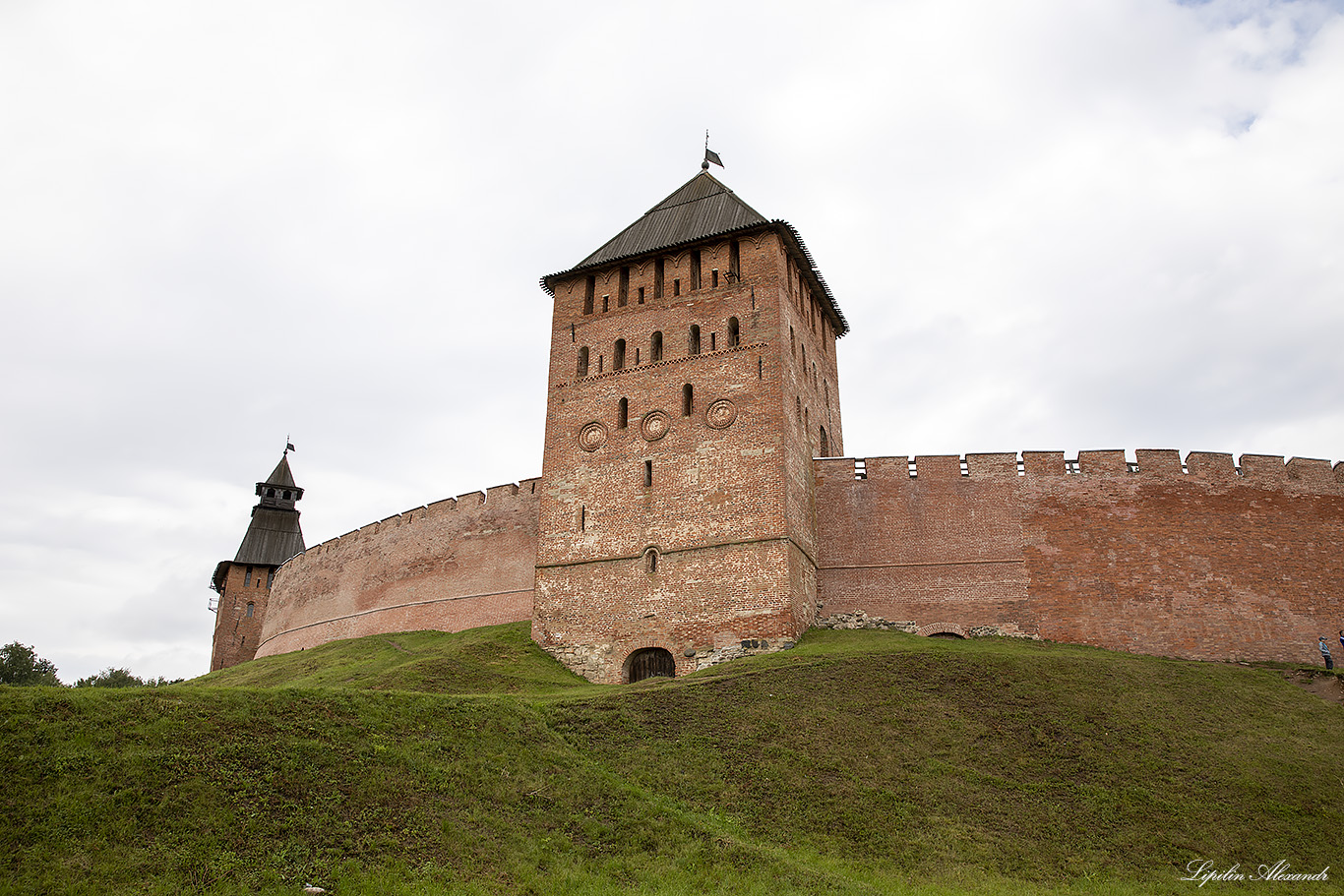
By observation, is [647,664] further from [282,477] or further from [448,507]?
[282,477]

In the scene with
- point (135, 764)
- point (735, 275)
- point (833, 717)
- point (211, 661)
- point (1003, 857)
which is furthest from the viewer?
point (211, 661)

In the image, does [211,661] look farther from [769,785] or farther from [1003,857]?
[1003,857]

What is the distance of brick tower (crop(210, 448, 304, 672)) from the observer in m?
44.9

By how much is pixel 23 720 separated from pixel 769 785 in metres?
10.2

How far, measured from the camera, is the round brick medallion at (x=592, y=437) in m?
27.2

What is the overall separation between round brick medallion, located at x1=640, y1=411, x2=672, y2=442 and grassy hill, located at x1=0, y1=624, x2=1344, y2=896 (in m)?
8.30

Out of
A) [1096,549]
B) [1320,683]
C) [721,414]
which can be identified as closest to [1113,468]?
[1096,549]

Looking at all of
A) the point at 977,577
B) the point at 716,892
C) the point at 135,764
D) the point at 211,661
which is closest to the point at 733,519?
the point at 977,577

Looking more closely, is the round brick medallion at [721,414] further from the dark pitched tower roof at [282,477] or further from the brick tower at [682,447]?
the dark pitched tower roof at [282,477]

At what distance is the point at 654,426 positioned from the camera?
26.7 meters

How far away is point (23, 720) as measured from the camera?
1197 centimetres

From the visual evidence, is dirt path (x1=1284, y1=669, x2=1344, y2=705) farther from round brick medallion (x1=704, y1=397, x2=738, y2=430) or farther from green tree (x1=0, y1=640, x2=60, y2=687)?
green tree (x1=0, y1=640, x2=60, y2=687)

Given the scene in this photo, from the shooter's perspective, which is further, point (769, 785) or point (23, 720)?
point (769, 785)

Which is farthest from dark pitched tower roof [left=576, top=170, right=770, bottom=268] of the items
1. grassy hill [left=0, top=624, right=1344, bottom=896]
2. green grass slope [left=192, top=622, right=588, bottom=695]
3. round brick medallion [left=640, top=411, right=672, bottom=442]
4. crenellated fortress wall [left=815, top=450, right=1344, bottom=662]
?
grassy hill [left=0, top=624, right=1344, bottom=896]
